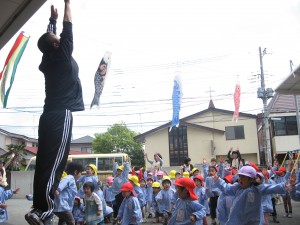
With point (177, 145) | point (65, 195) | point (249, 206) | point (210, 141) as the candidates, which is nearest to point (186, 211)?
point (249, 206)

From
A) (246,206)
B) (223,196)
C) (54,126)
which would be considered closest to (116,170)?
(223,196)

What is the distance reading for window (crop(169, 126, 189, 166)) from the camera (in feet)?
105

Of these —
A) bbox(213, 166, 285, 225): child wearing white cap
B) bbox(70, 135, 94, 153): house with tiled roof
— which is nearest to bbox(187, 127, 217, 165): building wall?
bbox(213, 166, 285, 225): child wearing white cap

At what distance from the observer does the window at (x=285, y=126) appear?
28.9 metres

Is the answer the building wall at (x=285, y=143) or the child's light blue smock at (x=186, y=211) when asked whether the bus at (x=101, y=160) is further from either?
the child's light blue smock at (x=186, y=211)

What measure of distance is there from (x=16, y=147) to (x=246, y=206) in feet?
90.3

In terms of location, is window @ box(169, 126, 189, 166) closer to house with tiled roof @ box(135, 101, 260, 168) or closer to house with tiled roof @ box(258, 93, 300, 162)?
house with tiled roof @ box(135, 101, 260, 168)

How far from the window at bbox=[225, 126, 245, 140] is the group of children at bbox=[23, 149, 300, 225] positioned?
18.6 m

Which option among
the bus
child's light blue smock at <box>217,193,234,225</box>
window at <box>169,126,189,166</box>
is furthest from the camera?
window at <box>169,126,189,166</box>

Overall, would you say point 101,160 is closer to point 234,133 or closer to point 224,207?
point 234,133

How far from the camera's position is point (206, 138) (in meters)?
31.6

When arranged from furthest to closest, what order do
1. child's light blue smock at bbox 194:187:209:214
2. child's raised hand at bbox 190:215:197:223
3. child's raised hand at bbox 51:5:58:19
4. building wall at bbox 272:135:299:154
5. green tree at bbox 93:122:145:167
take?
green tree at bbox 93:122:145:167 < building wall at bbox 272:135:299:154 < child's light blue smock at bbox 194:187:209:214 < child's raised hand at bbox 190:215:197:223 < child's raised hand at bbox 51:5:58:19

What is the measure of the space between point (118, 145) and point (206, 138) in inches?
858

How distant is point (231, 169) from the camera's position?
10.5 meters
